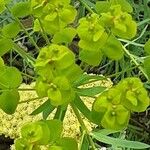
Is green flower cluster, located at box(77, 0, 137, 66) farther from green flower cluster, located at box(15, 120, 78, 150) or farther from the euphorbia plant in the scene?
green flower cluster, located at box(15, 120, 78, 150)

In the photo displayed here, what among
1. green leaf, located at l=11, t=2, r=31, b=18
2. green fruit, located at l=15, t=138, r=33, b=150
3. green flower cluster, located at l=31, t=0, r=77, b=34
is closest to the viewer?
green fruit, located at l=15, t=138, r=33, b=150

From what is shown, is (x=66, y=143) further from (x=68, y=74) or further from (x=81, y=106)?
(x=81, y=106)

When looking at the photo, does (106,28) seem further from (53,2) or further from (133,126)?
(133,126)

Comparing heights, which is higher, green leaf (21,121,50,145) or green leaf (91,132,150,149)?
green leaf (21,121,50,145)

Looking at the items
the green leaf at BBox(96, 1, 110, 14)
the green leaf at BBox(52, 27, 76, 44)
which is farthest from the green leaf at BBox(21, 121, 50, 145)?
the green leaf at BBox(96, 1, 110, 14)

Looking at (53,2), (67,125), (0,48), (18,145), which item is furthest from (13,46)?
(67,125)

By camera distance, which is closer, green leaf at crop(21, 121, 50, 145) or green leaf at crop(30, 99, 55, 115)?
green leaf at crop(21, 121, 50, 145)
